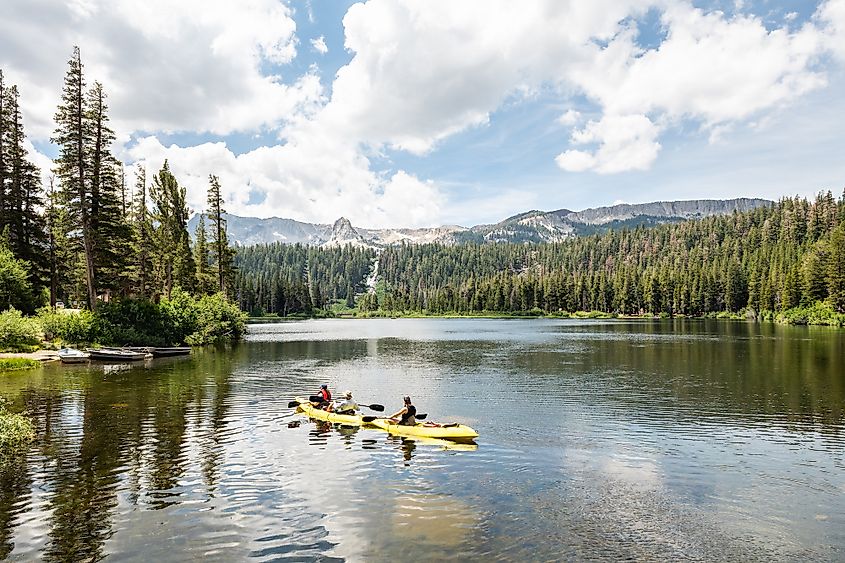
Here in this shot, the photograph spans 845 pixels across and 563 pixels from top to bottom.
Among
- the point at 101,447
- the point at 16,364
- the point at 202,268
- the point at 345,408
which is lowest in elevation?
the point at 101,447

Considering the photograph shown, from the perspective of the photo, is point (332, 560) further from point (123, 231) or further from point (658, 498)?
point (123, 231)

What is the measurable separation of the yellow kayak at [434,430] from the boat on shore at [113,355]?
3527 centimetres

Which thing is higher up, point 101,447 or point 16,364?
point 16,364

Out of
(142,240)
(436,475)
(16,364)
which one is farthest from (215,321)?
(436,475)

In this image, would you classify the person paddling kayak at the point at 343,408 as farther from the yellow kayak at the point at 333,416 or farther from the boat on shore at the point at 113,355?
the boat on shore at the point at 113,355

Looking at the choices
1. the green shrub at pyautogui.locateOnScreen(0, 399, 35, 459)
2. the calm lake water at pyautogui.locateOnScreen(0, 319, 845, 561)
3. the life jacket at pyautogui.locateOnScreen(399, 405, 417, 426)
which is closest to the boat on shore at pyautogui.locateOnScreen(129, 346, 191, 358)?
the calm lake water at pyautogui.locateOnScreen(0, 319, 845, 561)

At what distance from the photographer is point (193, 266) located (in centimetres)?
8800

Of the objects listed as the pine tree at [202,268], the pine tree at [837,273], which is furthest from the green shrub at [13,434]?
the pine tree at [837,273]

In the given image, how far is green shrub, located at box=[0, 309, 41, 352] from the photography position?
46750 millimetres

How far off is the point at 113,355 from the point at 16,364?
8.82 metres

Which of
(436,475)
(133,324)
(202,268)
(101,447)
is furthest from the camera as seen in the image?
(202,268)

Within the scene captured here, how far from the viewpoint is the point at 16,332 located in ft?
158

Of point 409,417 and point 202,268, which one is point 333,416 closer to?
point 409,417

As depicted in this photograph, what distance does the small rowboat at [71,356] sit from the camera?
4703 cm
